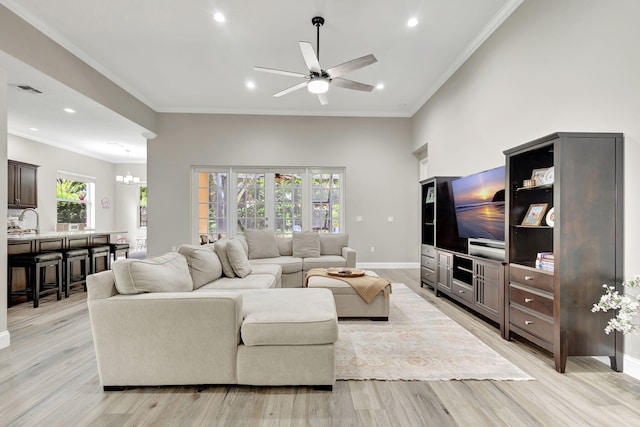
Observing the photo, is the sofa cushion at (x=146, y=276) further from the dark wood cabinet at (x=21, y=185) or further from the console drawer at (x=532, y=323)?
the dark wood cabinet at (x=21, y=185)

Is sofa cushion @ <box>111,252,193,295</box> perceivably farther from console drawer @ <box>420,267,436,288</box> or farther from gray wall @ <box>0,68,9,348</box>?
console drawer @ <box>420,267,436,288</box>

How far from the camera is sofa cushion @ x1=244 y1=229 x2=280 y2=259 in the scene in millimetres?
4770

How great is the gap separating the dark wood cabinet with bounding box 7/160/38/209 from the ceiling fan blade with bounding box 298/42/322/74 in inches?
250

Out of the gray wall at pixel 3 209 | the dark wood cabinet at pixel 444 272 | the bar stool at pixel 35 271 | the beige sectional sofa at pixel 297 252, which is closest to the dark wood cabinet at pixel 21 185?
the bar stool at pixel 35 271

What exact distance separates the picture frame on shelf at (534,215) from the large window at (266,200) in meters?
4.01

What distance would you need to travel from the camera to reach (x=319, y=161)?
637 centimetres

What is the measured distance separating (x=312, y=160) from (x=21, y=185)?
581 centimetres

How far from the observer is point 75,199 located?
27.3ft

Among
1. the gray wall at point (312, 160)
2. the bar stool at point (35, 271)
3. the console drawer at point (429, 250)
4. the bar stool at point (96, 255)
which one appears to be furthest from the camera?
the gray wall at point (312, 160)

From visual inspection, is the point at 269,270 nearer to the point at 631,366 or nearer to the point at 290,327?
the point at 290,327

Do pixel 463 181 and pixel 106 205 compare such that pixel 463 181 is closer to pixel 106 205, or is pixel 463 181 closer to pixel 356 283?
pixel 356 283

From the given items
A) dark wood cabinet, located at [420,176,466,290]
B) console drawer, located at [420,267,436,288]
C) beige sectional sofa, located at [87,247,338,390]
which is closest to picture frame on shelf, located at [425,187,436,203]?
dark wood cabinet, located at [420,176,466,290]

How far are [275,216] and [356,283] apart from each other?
11.7 ft

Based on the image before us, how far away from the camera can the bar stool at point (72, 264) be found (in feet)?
14.0
